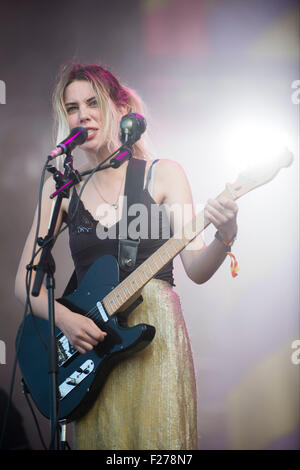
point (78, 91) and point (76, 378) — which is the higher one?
point (78, 91)

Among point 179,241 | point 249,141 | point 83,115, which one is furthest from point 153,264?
point 249,141

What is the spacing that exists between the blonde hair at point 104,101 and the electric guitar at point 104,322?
51 cm

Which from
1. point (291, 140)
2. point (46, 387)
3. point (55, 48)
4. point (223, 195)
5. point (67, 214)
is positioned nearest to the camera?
point (223, 195)

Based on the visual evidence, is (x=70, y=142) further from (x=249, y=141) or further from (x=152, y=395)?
(x=249, y=141)

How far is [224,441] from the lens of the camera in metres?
2.47

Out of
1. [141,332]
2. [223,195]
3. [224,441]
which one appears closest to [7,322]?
[224,441]

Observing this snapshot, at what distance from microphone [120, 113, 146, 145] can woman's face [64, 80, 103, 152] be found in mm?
414

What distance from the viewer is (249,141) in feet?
8.23

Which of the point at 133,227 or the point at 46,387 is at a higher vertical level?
the point at 133,227

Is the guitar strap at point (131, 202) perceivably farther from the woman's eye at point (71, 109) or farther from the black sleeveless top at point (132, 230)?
the woman's eye at point (71, 109)

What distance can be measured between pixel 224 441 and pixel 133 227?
1475mm

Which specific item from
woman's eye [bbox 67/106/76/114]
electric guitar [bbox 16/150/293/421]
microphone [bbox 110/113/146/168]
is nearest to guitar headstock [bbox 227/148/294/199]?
electric guitar [bbox 16/150/293/421]

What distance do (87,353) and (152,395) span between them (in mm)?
258
